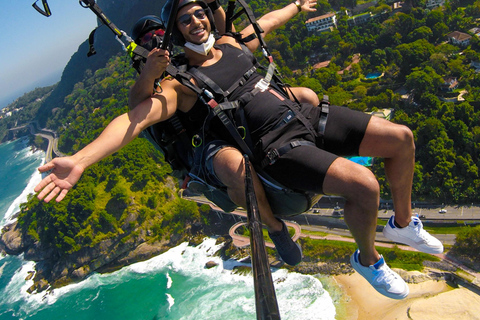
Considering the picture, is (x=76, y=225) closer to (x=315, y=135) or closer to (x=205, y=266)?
(x=205, y=266)

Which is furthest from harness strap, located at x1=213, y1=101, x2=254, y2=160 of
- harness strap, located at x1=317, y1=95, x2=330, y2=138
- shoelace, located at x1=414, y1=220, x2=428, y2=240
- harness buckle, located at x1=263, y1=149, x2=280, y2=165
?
shoelace, located at x1=414, y1=220, x2=428, y2=240

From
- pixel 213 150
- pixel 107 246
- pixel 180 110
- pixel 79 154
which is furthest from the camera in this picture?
pixel 107 246

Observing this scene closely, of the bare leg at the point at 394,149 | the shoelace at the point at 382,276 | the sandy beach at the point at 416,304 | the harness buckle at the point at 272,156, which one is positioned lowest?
the sandy beach at the point at 416,304

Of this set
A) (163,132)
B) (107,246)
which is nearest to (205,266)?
(107,246)

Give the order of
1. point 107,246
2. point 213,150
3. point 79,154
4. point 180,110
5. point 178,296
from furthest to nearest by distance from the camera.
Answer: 1. point 107,246
2. point 178,296
3. point 180,110
4. point 213,150
5. point 79,154

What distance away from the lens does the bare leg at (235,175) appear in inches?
102

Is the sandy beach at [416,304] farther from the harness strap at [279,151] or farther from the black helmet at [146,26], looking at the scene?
the black helmet at [146,26]

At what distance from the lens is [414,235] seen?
3.20 metres

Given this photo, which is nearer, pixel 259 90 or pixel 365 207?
pixel 365 207

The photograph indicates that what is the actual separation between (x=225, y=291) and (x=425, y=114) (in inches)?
675

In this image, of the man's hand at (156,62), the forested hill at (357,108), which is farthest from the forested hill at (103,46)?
the man's hand at (156,62)

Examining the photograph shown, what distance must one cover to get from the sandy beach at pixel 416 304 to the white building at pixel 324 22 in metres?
31.9

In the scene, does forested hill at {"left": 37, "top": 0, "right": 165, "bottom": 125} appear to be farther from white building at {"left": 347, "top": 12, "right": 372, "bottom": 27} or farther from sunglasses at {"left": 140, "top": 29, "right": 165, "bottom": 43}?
sunglasses at {"left": 140, "top": 29, "right": 165, "bottom": 43}

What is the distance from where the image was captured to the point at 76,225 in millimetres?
30500
